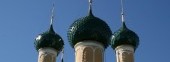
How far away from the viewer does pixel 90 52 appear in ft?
56.9

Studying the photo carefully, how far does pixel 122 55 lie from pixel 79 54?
3.74 m

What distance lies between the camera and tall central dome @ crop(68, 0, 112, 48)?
57.5 ft

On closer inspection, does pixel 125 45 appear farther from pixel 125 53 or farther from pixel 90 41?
pixel 90 41

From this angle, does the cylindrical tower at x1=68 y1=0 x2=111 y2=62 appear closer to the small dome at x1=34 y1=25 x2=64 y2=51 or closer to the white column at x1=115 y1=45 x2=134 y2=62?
the small dome at x1=34 y1=25 x2=64 y2=51

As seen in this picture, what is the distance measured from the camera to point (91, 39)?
17.5 meters

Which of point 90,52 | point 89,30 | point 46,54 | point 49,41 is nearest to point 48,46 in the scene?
point 49,41

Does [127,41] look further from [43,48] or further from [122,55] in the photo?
[43,48]

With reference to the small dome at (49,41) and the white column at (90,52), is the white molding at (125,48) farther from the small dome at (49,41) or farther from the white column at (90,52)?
the white column at (90,52)

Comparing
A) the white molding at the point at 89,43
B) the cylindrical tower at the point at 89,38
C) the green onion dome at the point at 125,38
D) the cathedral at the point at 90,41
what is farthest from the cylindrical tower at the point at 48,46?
the white molding at the point at 89,43

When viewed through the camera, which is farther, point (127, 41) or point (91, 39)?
point (127, 41)

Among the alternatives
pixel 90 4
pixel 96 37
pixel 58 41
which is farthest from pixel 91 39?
pixel 58 41

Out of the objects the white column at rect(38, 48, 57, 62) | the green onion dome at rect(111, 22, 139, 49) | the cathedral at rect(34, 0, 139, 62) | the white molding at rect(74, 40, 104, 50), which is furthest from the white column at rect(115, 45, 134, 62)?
the white column at rect(38, 48, 57, 62)

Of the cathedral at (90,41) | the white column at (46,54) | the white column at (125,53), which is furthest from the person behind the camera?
the white column at (46,54)

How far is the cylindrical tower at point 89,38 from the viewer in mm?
17375
